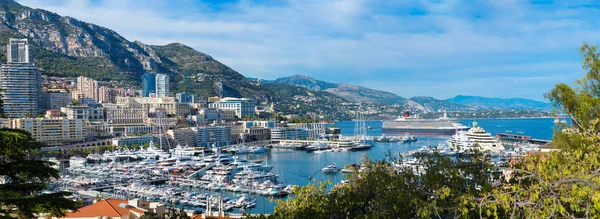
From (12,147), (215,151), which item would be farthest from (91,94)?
(12,147)

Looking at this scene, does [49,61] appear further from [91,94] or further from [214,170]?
[214,170]

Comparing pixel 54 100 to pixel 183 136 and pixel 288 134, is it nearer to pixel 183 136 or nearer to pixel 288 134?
pixel 183 136

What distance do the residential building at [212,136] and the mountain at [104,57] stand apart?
3300cm

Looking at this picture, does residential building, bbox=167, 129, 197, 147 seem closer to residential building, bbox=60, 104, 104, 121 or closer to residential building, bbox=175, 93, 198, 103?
residential building, bbox=60, 104, 104, 121

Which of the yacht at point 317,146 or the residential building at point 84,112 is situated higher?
the residential building at point 84,112

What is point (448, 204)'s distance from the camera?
420 cm

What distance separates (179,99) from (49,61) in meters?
22.5

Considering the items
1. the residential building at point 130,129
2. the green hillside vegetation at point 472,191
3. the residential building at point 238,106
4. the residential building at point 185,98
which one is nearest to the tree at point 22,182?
the green hillside vegetation at point 472,191

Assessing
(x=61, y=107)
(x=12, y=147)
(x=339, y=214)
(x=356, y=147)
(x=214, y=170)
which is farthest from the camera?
(x=61, y=107)

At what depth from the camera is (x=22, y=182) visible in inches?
170

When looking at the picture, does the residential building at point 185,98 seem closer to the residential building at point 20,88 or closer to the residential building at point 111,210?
the residential building at point 20,88

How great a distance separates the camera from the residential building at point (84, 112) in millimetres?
53406

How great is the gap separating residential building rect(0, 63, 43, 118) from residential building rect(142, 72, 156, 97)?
33281 millimetres

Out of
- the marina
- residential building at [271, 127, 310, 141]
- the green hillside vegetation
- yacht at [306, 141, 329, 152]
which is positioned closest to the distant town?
residential building at [271, 127, 310, 141]
